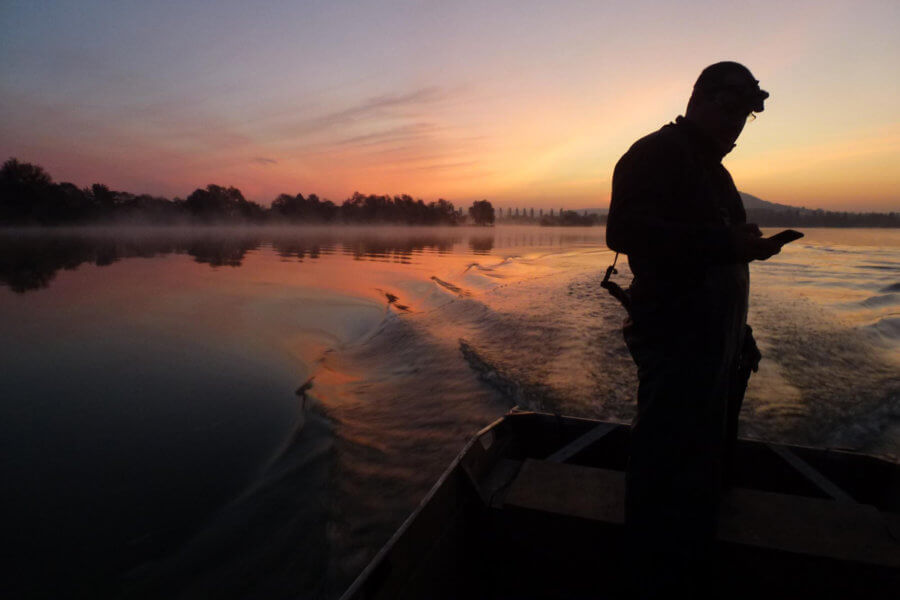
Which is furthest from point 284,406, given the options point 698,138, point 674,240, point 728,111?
point 728,111

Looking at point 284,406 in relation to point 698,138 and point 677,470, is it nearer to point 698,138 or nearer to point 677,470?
point 677,470

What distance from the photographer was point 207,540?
418 centimetres

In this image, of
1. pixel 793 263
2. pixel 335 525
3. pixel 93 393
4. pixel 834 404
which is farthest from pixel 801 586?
pixel 793 263

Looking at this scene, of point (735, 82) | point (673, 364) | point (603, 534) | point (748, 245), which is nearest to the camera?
point (748, 245)

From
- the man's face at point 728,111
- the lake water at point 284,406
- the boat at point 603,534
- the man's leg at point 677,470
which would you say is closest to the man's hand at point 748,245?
the man's leg at point 677,470

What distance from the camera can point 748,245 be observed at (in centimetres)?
215

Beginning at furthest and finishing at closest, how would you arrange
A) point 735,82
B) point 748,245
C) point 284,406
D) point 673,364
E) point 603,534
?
point 284,406 < point 603,534 < point 735,82 < point 673,364 < point 748,245

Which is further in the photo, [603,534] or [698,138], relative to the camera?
[603,534]

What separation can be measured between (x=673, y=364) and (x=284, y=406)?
6429 mm

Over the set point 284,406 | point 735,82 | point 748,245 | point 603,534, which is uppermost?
point 735,82

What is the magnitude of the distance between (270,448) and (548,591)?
4268 mm

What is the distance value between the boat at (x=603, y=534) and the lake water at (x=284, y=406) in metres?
1.51

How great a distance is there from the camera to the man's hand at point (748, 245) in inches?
84.2

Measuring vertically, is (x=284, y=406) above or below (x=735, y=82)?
below
